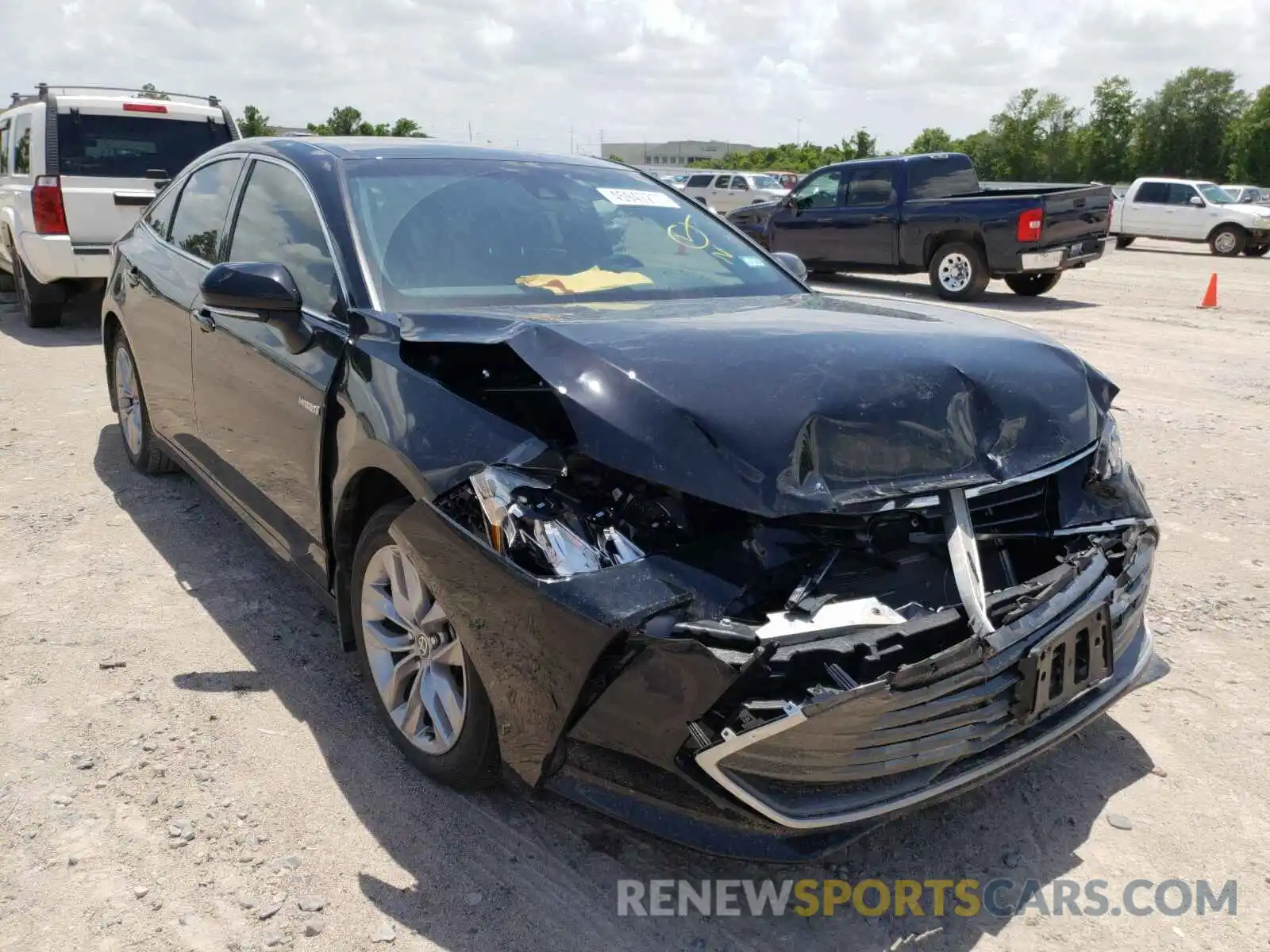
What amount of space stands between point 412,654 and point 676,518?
976 mm

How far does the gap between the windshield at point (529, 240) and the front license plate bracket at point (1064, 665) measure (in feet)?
5.72

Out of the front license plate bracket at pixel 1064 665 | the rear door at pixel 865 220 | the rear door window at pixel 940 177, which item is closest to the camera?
the front license plate bracket at pixel 1064 665

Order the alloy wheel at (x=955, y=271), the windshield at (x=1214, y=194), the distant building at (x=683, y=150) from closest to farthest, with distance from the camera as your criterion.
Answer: the alloy wheel at (x=955, y=271) → the windshield at (x=1214, y=194) → the distant building at (x=683, y=150)

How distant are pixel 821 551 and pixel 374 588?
4.39 ft

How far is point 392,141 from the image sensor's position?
13.3ft

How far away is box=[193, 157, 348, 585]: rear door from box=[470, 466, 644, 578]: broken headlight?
94cm

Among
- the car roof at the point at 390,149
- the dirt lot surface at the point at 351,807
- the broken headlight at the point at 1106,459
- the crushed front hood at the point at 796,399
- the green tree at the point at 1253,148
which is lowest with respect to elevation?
the dirt lot surface at the point at 351,807

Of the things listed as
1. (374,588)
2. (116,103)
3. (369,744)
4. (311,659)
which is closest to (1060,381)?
(374,588)

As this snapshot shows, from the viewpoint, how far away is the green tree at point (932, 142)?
7531 cm

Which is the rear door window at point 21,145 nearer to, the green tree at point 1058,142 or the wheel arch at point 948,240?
the wheel arch at point 948,240

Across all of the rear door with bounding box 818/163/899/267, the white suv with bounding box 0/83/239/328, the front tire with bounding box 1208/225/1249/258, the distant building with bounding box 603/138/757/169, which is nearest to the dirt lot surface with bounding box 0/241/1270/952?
the white suv with bounding box 0/83/239/328

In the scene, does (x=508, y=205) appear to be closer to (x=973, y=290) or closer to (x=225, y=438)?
(x=225, y=438)

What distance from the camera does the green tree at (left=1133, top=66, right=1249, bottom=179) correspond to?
66.1m

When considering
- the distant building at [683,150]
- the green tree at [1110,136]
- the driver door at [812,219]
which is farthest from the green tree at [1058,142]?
the driver door at [812,219]
